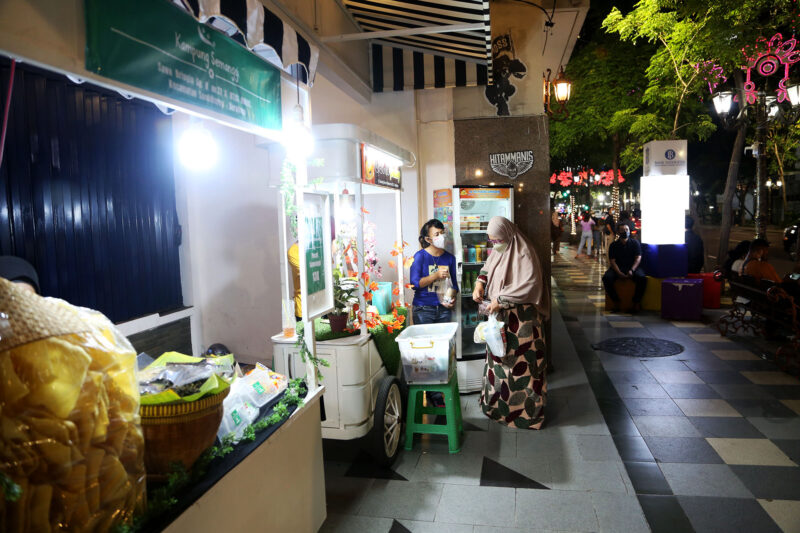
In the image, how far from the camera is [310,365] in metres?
3.61

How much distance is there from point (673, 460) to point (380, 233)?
4.69 m

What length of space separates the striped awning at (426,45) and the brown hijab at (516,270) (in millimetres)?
1915

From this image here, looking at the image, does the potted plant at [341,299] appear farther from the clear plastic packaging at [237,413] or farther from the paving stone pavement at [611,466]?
the clear plastic packaging at [237,413]

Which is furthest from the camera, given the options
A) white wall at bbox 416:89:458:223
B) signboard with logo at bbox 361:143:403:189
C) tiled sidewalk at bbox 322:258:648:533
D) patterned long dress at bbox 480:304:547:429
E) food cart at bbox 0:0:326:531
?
white wall at bbox 416:89:458:223

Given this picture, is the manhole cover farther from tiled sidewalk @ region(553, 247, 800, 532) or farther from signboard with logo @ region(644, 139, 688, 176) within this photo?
signboard with logo @ region(644, 139, 688, 176)

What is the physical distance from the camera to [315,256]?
3.72 meters

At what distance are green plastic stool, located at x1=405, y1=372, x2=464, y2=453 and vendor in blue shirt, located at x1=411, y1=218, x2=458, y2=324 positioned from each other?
117cm

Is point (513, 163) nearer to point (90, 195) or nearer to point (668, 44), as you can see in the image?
point (90, 195)

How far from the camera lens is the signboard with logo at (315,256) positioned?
3.51m

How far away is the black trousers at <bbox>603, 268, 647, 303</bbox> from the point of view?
1131 cm

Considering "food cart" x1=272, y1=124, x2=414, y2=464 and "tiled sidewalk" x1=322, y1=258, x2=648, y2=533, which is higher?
"food cart" x1=272, y1=124, x2=414, y2=464

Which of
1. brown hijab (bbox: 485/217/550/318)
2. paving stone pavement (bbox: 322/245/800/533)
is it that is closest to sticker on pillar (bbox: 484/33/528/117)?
brown hijab (bbox: 485/217/550/318)

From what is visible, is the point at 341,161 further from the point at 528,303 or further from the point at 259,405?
the point at 528,303

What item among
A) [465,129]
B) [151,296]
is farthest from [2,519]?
[465,129]
